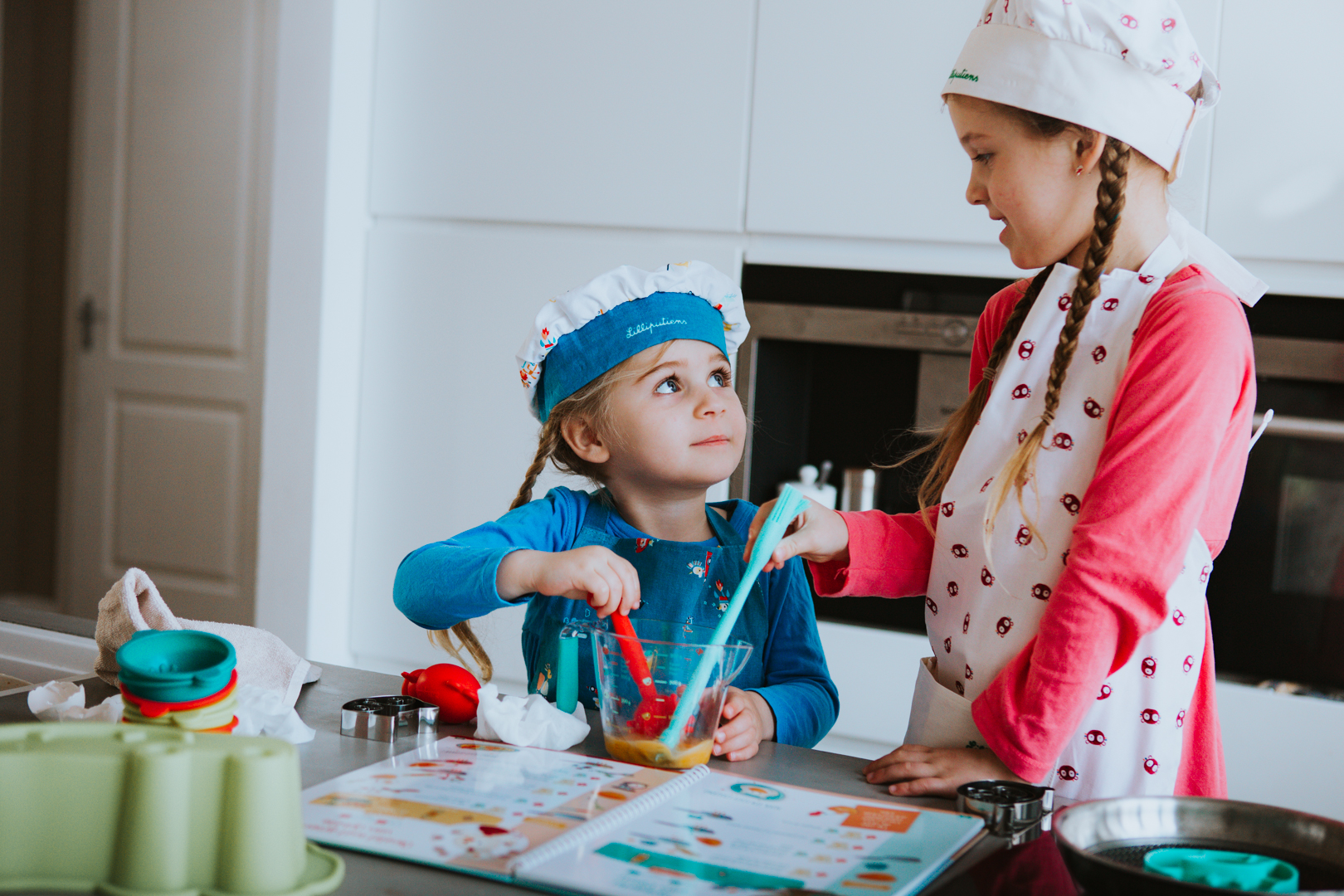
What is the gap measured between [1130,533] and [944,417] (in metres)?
1.12

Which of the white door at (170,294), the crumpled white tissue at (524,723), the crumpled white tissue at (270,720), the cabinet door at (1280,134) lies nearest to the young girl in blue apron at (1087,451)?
the crumpled white tissue at (524,723)

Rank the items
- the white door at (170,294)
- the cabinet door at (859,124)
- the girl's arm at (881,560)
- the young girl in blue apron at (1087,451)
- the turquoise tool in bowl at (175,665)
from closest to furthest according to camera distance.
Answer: the turquoise tool in bowl at (175,665) → the young girl in blue apron at (1087,451) → the girl's arm at (881,560) → the cabinet door at (859,124) → the white door at (170,294)

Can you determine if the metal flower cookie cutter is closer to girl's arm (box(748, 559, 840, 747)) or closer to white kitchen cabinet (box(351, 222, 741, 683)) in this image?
girl's arm (box(748, 559, 840, 747))

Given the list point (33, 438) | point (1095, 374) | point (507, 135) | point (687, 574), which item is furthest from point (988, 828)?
point (33, 438)

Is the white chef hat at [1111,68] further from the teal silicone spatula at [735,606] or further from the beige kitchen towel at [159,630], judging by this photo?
the beige kitchen towel at [159,630]

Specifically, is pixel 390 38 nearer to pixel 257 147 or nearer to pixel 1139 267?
pixel 257 147

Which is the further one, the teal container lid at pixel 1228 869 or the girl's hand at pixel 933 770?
the girl's hand at pixel 933 770

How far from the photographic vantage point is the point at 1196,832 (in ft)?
1.82

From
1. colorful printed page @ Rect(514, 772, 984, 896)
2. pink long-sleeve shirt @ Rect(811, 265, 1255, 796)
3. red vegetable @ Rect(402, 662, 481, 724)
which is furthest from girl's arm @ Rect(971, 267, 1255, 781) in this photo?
red vegetable @ Rect(402, 662, 481, 724)

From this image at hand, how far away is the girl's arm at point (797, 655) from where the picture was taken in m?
0.99

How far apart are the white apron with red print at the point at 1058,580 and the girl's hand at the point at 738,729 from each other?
143 mm

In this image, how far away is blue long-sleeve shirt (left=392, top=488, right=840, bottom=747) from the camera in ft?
3.00

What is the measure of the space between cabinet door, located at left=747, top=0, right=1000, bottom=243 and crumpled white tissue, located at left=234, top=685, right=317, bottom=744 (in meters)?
1.28

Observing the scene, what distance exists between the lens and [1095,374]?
85 centimetres
